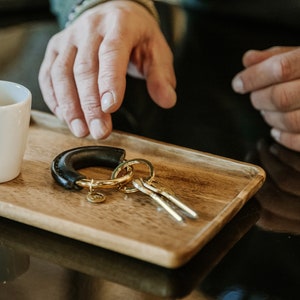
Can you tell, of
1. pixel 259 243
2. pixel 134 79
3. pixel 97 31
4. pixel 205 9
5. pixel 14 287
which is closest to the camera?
pixel 14 287

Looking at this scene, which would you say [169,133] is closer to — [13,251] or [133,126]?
[133,126]

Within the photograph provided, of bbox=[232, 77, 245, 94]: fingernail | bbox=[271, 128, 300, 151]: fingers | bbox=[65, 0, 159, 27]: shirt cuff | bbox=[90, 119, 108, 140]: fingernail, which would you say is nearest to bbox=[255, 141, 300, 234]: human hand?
bbox=[271, 128, 300, 151]: fingers

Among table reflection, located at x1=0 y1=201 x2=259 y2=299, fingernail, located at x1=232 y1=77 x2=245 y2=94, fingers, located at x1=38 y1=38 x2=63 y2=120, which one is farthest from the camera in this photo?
fingernail, located at x1=232 y1=77 x2=245 y2=94

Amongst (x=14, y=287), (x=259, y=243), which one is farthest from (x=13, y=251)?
(x=259, y=243)

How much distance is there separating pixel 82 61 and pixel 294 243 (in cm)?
41

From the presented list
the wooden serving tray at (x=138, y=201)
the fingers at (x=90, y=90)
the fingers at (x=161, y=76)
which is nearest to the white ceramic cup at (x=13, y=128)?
the wooden serving tray at (x=138, y=201)

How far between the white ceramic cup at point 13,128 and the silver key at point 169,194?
0.51ft

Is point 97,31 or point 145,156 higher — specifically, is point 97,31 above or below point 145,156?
above

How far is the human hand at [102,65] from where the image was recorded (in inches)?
37.6

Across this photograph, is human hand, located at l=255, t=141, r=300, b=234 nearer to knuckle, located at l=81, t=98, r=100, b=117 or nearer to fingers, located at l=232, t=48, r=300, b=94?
fingers, located at l=232, t=48, r=300, b=94

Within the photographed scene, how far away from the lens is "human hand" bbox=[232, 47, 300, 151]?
1.06 metres

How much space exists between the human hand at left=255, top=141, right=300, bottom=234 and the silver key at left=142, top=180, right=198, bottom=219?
0.35 feet

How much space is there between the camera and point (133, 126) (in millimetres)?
1122

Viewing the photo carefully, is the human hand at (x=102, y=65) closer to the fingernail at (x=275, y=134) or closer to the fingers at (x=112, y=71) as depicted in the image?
the fingers at (x=112, y=71)
